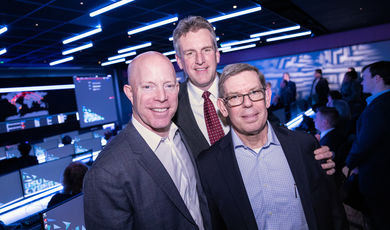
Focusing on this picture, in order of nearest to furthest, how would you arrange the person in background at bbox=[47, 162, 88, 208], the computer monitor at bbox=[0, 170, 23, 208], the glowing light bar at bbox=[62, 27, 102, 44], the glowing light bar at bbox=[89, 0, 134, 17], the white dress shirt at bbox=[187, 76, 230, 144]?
the white dress shirt at bbox=[187, 76, 230, 144] < the person in background at bbox=[47, 162, 88, 208] < the computer monitor at bbox=[0, 170, 23, 208] < the glowing light bar at bbox=[89, 0, 134, 17] < the glowing light bar at bbox=[62, 27, 102, 44]

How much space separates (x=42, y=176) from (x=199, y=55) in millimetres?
3233

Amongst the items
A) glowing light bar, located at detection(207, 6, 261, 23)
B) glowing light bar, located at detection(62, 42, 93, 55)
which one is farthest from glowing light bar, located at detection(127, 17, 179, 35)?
glowing light bar, located at detection(62, 42, 93, 55)

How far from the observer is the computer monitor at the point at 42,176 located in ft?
10.7

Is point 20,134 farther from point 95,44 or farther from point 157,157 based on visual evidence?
point 157,157

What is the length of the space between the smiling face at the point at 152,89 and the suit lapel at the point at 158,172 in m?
0.14

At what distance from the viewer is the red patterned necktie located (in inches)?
68.4

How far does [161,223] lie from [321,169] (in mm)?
1032

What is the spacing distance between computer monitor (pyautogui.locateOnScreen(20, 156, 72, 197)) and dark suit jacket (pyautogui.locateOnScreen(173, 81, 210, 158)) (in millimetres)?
2790

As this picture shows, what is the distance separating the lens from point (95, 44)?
830 centimetres

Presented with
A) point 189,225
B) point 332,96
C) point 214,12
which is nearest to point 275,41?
point 214,12

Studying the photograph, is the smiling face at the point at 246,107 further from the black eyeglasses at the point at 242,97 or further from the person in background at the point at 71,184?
the person in background at the point at 71,184

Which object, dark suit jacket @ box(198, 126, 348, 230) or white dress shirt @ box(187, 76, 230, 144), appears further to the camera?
white dress shirt @ box(187, 76, 230, 144)

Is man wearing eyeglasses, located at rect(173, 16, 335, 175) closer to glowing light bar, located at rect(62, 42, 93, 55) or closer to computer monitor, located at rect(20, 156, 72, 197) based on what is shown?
computer monitor, located at rect(20, 156, 72, 197)

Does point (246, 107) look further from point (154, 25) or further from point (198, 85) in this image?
point (154, 25)
